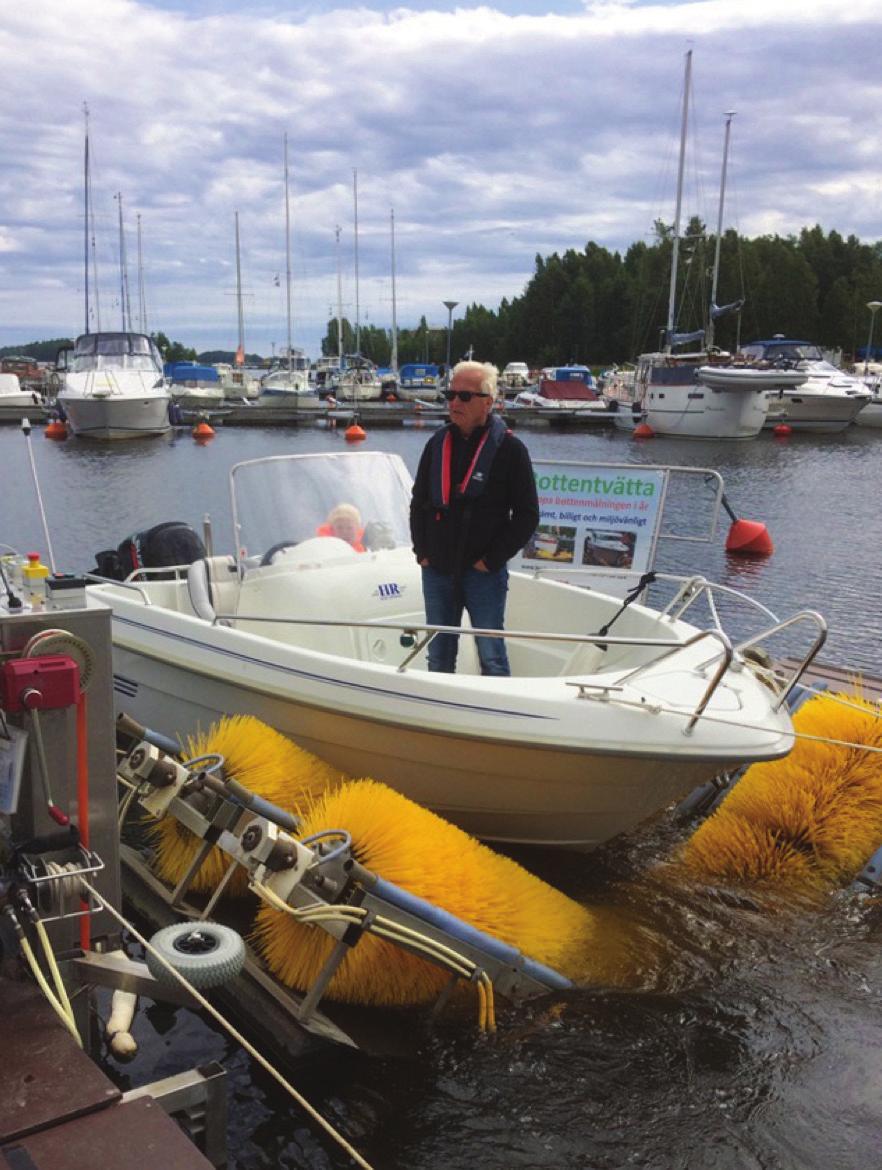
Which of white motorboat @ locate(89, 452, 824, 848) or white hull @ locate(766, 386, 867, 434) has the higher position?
white motorboat @ locate(89, 452, 824, 848)

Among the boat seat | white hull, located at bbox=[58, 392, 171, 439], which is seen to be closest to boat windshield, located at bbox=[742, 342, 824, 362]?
white hull, located at bbox=[58, 392, 171, 439]

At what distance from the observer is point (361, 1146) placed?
3.44m

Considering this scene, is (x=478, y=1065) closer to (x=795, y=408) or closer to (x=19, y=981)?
(x=19, y=981)

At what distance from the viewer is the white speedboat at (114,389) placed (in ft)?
115

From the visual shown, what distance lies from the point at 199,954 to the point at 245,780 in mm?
1728

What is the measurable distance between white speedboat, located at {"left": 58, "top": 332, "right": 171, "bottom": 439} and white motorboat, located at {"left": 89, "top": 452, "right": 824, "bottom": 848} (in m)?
30.4

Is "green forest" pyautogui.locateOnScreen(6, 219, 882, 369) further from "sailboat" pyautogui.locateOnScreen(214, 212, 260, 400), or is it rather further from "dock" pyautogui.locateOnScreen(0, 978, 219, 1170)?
"dock" pyautogui.locateOnScreen(0, 978, 219, 1170)

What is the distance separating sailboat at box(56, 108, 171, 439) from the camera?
35.1 meters

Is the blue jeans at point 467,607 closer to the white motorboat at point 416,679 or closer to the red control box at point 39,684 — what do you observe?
the white motorboat at point 416,679

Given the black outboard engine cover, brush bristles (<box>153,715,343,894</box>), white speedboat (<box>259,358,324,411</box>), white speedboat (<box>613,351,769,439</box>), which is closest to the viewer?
brush bristles (<box>153,715,343,894</box>)

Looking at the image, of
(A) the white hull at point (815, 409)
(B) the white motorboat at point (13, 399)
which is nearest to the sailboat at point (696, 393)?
(A) the white hull at point (815, 409)

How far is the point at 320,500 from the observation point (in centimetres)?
628

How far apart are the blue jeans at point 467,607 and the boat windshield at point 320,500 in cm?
102

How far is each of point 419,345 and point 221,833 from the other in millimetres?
112297
